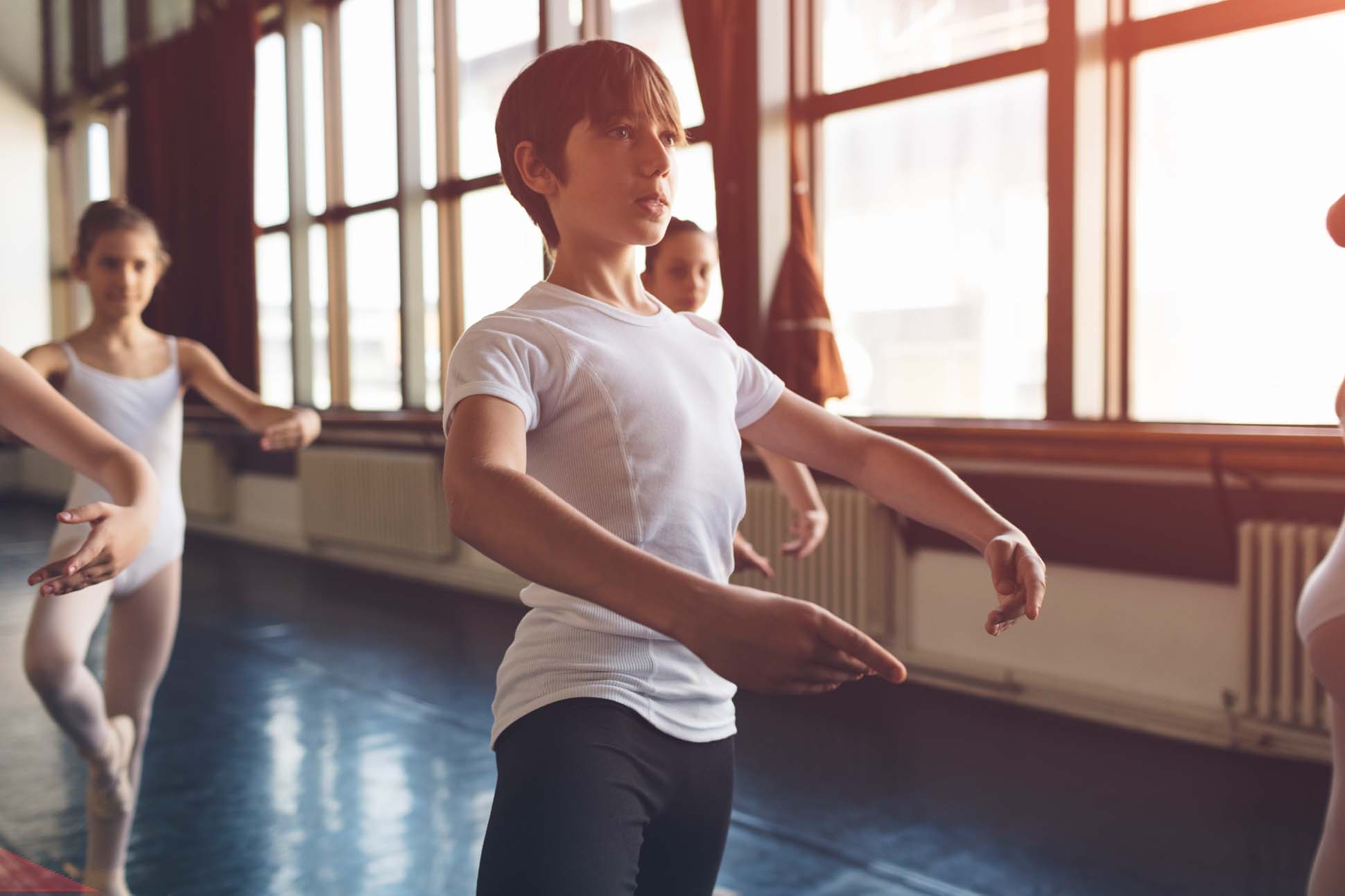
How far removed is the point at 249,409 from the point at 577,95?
1478mm

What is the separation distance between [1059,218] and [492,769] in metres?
2.43

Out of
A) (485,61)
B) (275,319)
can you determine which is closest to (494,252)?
(485,61)

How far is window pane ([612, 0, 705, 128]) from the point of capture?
15.9 ft

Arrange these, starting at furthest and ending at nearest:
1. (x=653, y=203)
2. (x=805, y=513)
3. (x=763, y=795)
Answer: (x=763, y=795) < (x=805, y=513) < (x=653, y=203)

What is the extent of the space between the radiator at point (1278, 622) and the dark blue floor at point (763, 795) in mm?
163

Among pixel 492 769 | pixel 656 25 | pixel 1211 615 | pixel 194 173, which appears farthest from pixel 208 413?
pixel 1211 615

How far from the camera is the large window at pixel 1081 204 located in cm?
331

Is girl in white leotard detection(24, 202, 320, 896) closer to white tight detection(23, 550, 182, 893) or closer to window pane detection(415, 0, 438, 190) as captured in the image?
white tight detection(23, 550, 182, 893)

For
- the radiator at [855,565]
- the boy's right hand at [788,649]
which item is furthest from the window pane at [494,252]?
the boy's right hand at [788,649]

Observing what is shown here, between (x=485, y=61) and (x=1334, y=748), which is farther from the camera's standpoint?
(x=485, y=61)

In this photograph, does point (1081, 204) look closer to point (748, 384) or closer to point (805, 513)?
point (805, 513)

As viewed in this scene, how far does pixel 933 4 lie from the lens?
4055mm

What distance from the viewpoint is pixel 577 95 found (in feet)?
3.09

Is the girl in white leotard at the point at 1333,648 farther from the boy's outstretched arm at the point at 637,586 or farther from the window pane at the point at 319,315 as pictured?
the window pane at the point at 319,315
